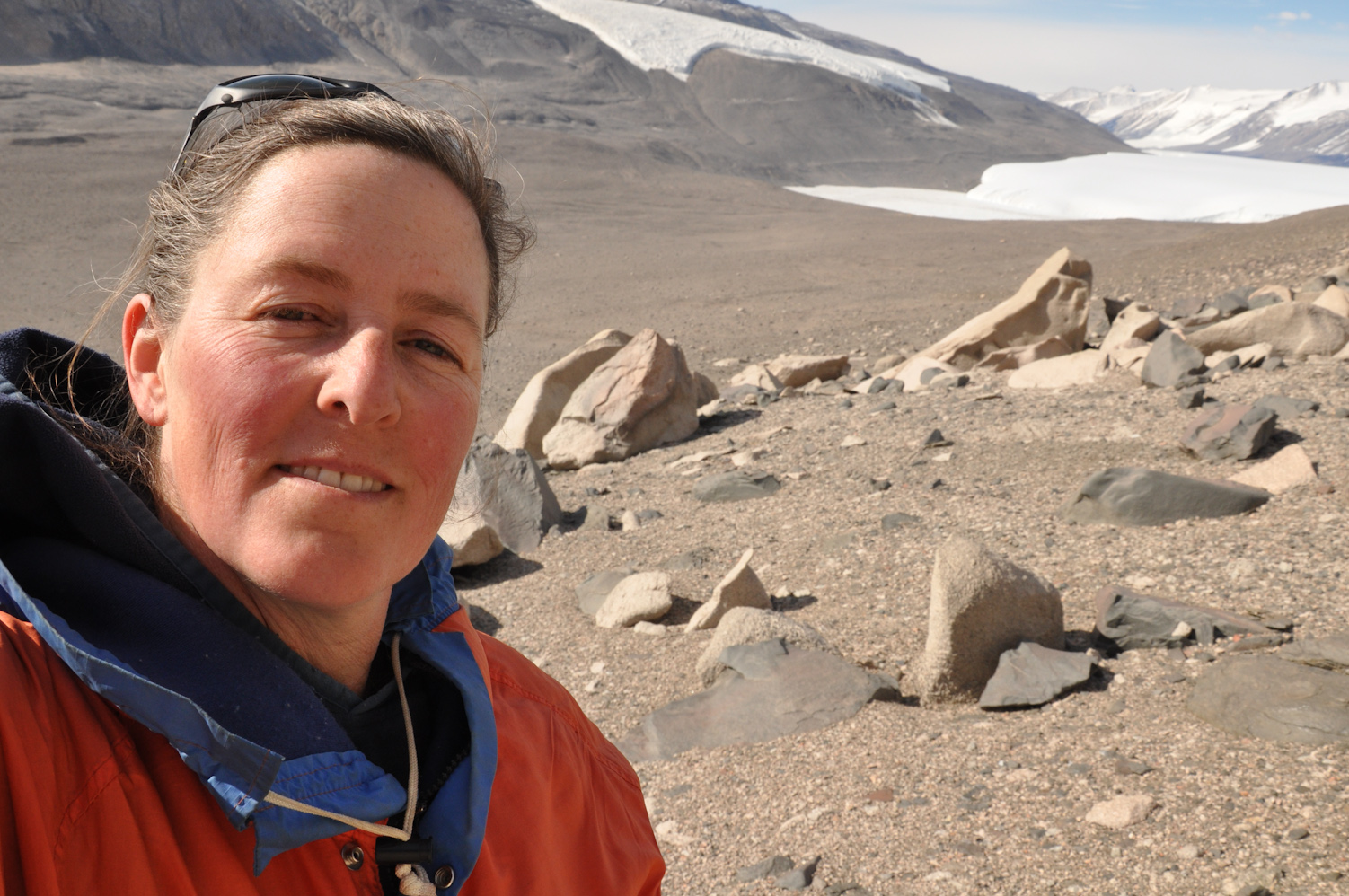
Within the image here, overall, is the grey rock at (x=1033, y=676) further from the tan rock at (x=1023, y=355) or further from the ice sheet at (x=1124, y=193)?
the ice sheet at (x=1124, y=193)

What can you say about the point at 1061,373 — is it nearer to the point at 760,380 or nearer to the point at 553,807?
the point at 760,380

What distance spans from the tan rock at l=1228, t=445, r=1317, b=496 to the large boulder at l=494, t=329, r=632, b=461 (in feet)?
14.2

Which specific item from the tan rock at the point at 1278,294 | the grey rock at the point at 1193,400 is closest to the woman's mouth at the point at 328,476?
the grey rock at the point at 1193,400

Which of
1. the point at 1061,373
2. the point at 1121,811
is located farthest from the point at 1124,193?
the point at 1121,811

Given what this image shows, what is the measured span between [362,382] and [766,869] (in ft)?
5.99

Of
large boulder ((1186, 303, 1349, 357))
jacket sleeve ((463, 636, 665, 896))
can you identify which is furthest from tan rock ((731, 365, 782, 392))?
jacket sleeve ((463, 636, 665, 896))

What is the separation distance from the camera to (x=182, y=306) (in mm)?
1122

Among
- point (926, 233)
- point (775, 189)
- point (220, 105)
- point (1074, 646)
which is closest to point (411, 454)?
point (220, 105)

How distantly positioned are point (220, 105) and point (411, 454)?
1.80 ft

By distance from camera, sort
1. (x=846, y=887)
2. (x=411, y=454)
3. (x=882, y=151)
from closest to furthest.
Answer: (x=411, y=454) → (x=846, y=887) → (x=882, y=151)

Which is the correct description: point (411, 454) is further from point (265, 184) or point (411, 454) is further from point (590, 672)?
point (590, 672)

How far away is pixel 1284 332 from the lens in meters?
6.19

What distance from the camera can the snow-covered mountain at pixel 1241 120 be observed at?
105125 mm

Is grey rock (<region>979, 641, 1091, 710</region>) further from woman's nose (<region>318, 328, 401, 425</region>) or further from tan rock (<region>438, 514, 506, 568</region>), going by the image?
tan rock (<region>438, 514, 506, 568</region>)
